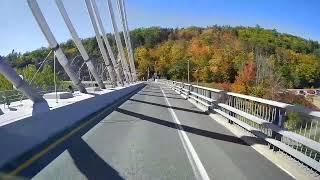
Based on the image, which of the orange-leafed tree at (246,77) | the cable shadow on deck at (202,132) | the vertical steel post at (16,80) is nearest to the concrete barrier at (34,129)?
the vertical steel post at (16,80)

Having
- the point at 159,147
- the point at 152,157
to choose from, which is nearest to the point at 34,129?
the point at 159,147

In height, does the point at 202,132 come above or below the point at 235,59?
above

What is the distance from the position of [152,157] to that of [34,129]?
341 centimetres

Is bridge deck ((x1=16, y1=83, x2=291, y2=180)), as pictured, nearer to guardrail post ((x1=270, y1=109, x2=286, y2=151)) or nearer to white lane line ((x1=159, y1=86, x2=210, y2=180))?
white lane line ((x1=159, y1=86, x2=210, y2=180))

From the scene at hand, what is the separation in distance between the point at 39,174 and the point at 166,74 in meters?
168

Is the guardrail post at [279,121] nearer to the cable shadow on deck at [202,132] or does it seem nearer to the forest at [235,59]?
the cable shadow on deck at [202,132]

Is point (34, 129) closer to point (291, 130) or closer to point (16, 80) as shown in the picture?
point (16, 80)

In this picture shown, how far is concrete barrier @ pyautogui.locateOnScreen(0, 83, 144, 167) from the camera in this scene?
10297mm

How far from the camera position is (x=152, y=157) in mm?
10984

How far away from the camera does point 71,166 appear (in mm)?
9781

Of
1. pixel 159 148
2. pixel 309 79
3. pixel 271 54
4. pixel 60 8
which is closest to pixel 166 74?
pixel 271 54

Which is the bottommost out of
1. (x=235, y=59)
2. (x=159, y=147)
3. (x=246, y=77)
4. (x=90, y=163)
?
(x=246, y=77)

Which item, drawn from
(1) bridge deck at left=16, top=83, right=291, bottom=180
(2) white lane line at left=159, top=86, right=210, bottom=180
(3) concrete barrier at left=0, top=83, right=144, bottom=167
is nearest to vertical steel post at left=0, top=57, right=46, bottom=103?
(3) concrete barrier at left=0, top=83, right=144, bottom=167

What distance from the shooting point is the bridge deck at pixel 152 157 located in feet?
30.0
